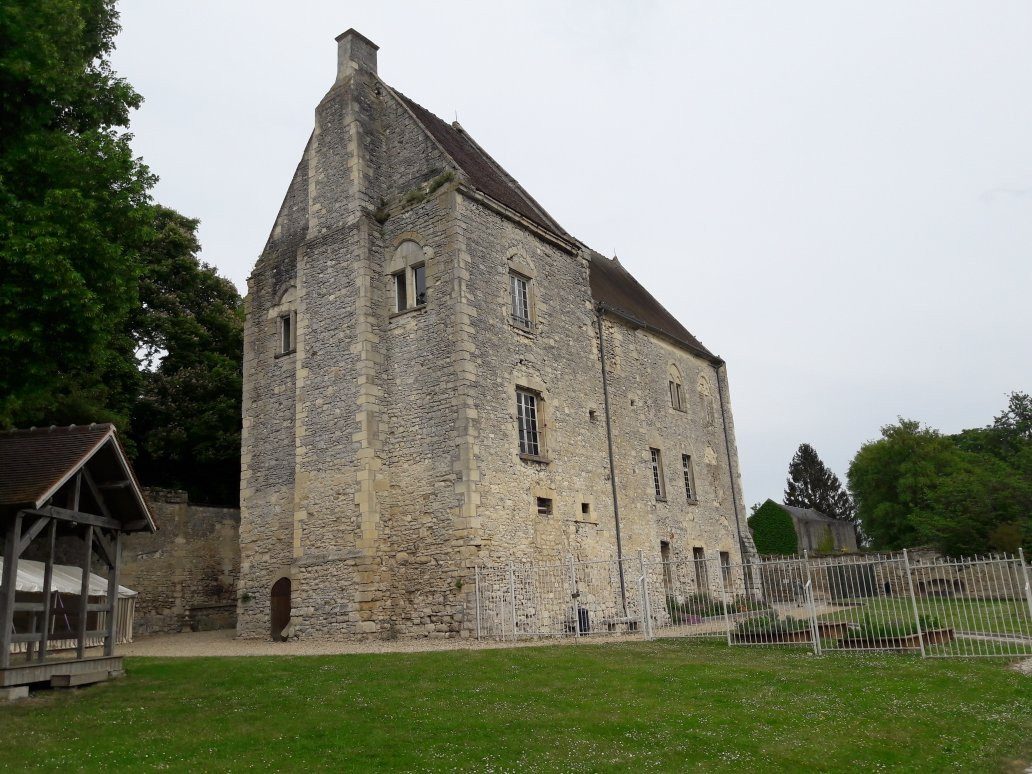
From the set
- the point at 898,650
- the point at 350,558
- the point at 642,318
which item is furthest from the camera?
the point at 642,318

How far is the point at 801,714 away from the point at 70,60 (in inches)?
497

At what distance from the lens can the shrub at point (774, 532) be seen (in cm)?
3994

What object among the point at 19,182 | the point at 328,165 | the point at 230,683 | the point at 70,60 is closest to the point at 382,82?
the point at 328,165

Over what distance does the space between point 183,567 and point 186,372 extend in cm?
747

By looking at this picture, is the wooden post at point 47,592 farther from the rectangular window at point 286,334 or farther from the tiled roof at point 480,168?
the tiled roof at point 480,168

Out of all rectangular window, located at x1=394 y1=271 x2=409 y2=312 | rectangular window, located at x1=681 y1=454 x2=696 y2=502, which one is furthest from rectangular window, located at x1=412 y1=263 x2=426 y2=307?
rectangular window, located at x1=681 y1=454 x2=696 y2=502

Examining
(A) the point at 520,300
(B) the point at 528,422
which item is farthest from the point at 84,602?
(A) the point at 520,300

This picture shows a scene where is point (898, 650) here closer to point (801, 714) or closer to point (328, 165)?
point (801, 714)

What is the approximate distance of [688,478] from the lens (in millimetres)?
25906

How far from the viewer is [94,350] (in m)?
10.7

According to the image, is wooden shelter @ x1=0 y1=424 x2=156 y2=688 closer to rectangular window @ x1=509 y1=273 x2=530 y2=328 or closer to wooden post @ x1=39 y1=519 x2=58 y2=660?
wooden post @ x1=39 y1=519 x2=58 y2=660

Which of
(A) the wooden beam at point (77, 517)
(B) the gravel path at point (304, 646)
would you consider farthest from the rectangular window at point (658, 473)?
(A) the wooden beam at point (77, 517)

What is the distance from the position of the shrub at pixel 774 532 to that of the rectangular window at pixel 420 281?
27.6m

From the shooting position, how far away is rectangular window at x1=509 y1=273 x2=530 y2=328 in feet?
61.7
